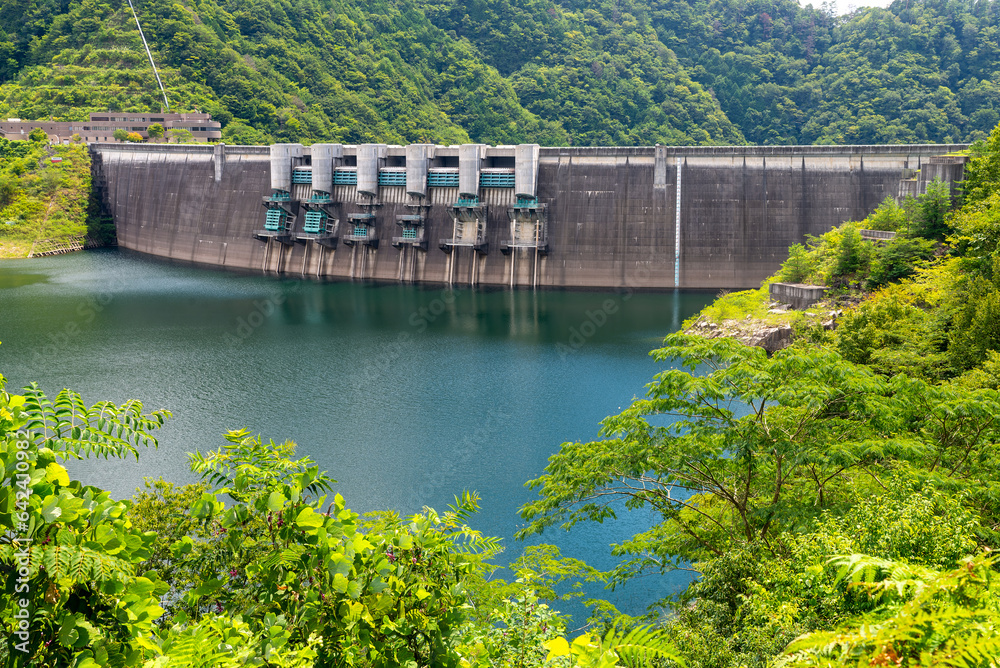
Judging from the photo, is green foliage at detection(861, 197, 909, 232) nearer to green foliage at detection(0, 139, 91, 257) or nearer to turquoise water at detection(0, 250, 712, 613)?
turquoise water at detection(0, 250, 712, 613)

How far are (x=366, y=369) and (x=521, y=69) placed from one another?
5300cm

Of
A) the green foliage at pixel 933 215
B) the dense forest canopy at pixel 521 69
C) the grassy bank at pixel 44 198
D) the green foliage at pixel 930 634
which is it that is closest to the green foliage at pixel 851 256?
the green foliage at pixel 933 215

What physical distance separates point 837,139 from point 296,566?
7128 cm

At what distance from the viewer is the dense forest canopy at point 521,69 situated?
222ft

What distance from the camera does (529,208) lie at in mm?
45312

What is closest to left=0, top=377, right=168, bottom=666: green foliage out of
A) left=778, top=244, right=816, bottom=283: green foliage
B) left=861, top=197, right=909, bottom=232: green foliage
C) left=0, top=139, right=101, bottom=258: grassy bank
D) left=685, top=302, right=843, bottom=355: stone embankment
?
left=685, top=302, right=843, bottom=355: stone embankment

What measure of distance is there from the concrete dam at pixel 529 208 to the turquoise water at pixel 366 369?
2.17 metres

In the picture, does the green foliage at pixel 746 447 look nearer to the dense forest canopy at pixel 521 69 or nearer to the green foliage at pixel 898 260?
the green foliage at pixel 898 260

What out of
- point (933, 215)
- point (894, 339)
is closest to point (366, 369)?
point (894, 339)

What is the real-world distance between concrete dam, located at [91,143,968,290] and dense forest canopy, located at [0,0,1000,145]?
15918 millimetres

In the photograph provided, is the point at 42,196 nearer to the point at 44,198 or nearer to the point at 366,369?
the point at 44,198

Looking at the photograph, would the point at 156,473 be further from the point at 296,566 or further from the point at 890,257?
the point at 890,257

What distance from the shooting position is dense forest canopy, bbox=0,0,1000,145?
222 ft

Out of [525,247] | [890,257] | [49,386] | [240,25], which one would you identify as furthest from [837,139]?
[49,386]
